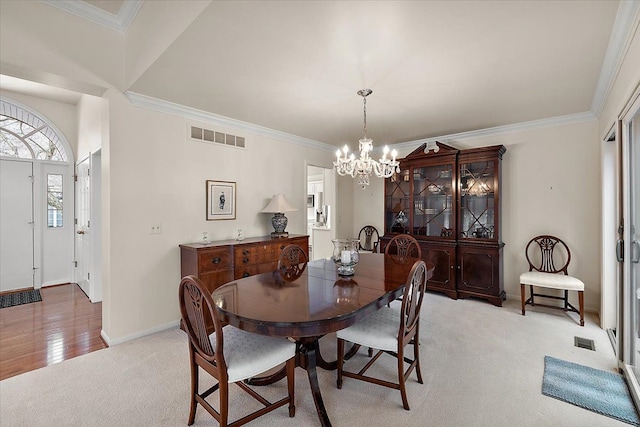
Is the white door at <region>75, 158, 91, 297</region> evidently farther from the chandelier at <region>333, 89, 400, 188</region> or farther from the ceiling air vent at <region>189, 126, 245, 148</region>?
the chandelier at <region>333, 89, 400, 188</region>

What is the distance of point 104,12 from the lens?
249 cm

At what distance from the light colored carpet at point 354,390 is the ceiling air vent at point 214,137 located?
225 centimetres

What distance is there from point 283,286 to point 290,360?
1.65 ft

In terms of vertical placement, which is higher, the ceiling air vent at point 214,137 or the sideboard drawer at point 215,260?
the ceiling air vent at point 214,137

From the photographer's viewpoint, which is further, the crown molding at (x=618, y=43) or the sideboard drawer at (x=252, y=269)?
the sideboard drawer at (x=252, y=269)

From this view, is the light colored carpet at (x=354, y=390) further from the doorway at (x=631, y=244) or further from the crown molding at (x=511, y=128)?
the crown molding at (x=511, y=128)

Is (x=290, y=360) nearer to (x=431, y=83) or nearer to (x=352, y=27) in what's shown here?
(x=352, y=27)

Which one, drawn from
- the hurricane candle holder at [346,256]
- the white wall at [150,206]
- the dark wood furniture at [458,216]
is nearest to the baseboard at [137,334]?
the white wall at [150,206]

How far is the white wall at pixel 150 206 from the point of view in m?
2.88

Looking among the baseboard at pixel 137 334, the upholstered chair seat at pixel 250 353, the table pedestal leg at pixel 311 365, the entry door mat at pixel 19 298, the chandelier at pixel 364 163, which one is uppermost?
the chandelier at pixel 364 163

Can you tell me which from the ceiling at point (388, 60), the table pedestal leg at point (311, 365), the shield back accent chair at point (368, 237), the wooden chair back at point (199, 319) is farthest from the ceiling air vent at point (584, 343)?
the wooden chair back at point (199, 319)

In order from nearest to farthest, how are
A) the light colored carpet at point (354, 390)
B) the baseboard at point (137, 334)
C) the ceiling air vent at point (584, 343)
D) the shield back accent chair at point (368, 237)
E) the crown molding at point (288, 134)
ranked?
the light colored carpet at point (354, 390), the ceiling air vent at point (584, 343), the baseboard at point (137, 334), the crown molding at point (288, 134), the shield back accent chair at point (368, 237)

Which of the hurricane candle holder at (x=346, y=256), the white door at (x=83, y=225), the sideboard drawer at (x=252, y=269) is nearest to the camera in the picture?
the hurricane candle holder at (x=346, y=256)

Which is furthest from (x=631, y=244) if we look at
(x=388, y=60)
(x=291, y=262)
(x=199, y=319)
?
(x=199, y=319)
